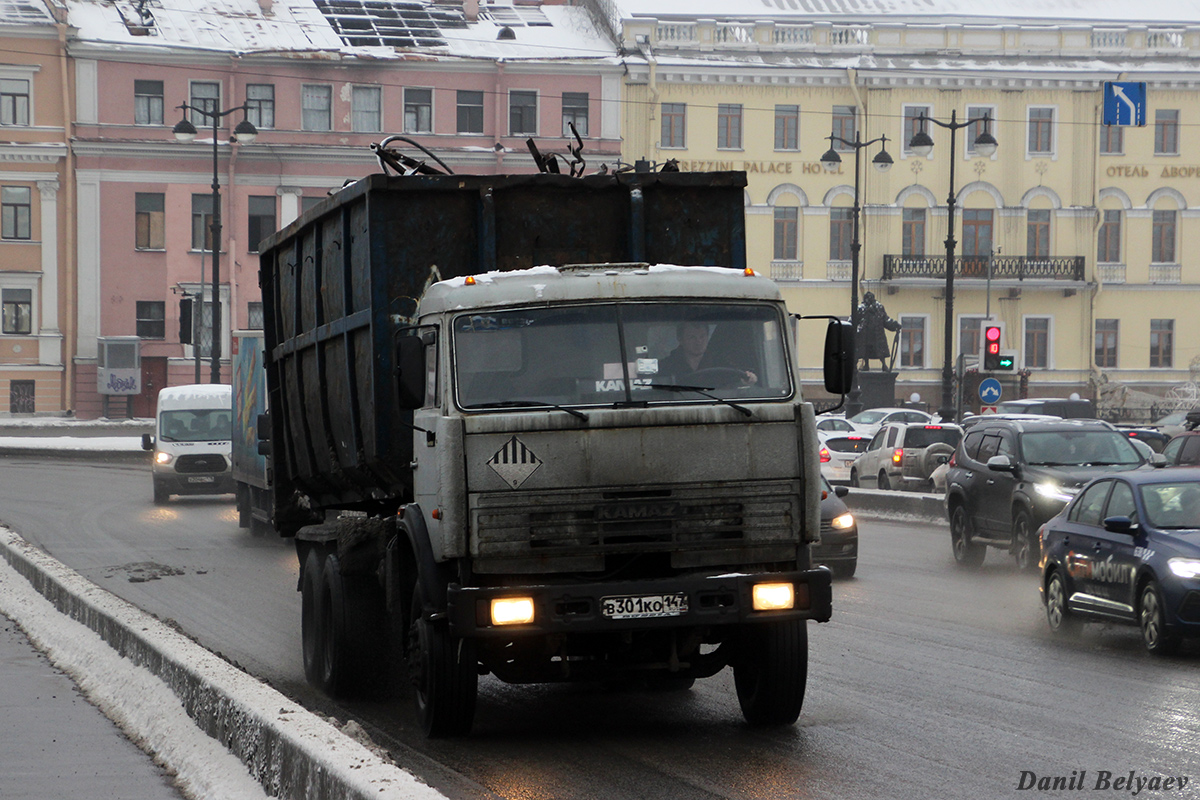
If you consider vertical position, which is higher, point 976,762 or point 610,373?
point 610,373

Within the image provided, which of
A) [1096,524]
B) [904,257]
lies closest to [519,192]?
[1096,524]

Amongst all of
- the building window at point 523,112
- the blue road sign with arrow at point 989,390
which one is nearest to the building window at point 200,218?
the building window at point 523,112

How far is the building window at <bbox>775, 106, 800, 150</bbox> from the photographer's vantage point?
63969mm

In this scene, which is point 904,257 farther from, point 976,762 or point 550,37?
point 976,762

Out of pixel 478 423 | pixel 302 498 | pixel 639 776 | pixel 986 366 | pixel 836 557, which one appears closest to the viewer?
pixel 639 776

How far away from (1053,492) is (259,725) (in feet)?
41.6

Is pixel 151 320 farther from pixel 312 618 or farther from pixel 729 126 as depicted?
pixel 312 618

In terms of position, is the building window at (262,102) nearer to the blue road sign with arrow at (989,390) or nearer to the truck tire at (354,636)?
the blue road sign with arrow at (989,390)

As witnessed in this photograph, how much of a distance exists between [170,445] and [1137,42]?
46.9m

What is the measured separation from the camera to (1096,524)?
1326 cm

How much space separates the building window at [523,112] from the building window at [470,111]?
115cm

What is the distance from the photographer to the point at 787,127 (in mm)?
64250

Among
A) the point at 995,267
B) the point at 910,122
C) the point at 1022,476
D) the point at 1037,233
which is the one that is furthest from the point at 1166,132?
the point at 1022,476

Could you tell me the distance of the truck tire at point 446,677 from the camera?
8531 mm
